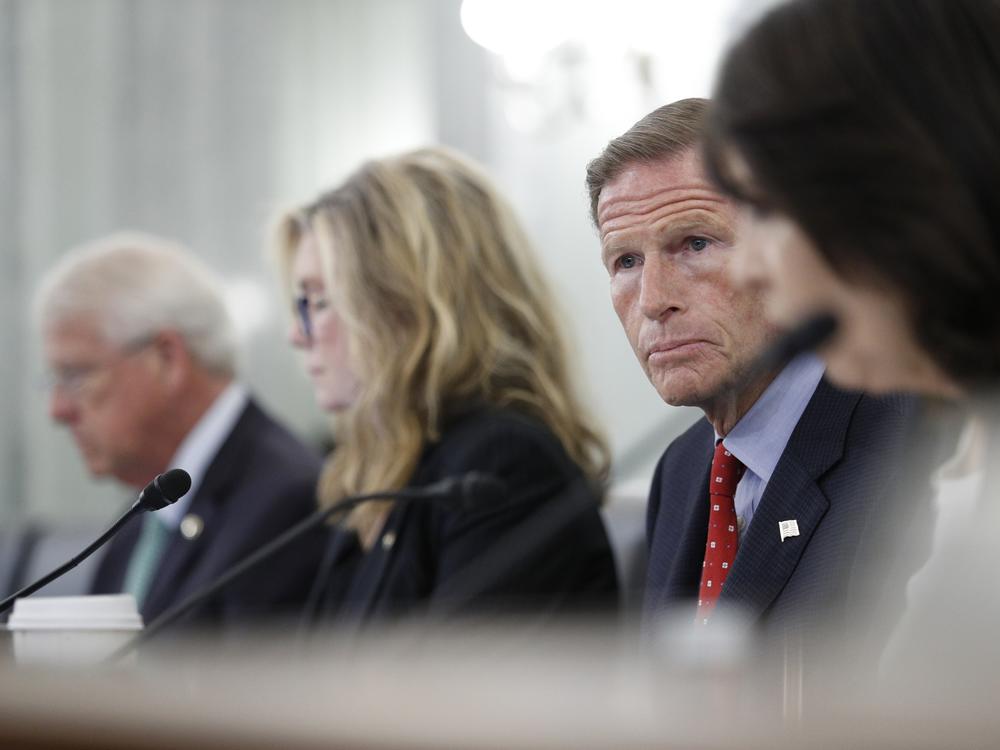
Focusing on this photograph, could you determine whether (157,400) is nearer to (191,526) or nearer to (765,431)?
(191,526)

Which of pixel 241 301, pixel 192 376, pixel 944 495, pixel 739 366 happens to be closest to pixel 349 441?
pixel 192 376

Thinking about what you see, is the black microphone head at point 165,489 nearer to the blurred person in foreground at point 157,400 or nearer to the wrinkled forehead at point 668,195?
the wrinkled forehead at point 668,195

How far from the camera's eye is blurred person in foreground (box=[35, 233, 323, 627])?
1667mm

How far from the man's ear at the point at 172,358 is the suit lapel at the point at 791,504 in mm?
1209

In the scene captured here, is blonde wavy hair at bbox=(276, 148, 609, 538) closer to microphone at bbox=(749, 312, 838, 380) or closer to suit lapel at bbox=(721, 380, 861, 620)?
suit lapel at bbox=(721, 380, 861, 620)

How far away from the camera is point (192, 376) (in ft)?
6.20

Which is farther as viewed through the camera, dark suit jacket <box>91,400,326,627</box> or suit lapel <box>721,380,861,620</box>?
dark suit jacket <box>91,400,326,627</box>

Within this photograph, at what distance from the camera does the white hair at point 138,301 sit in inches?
74.9

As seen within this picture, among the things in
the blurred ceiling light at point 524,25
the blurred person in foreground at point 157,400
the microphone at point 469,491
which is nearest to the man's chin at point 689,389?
the microphone at point 469,491

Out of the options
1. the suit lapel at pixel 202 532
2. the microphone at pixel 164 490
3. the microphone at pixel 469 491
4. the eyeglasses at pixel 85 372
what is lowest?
the suit lapel at pixel 202 532

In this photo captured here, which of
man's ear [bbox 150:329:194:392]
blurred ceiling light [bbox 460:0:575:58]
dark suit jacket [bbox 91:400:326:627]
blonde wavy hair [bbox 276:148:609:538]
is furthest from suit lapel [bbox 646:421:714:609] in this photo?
blurred ceiling light [bbox 460:0:575:58]

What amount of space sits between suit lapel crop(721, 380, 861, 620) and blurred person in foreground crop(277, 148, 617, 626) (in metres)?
0.46

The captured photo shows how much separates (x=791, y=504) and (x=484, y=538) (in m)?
0.54

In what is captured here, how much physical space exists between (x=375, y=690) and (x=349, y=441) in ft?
4.02
